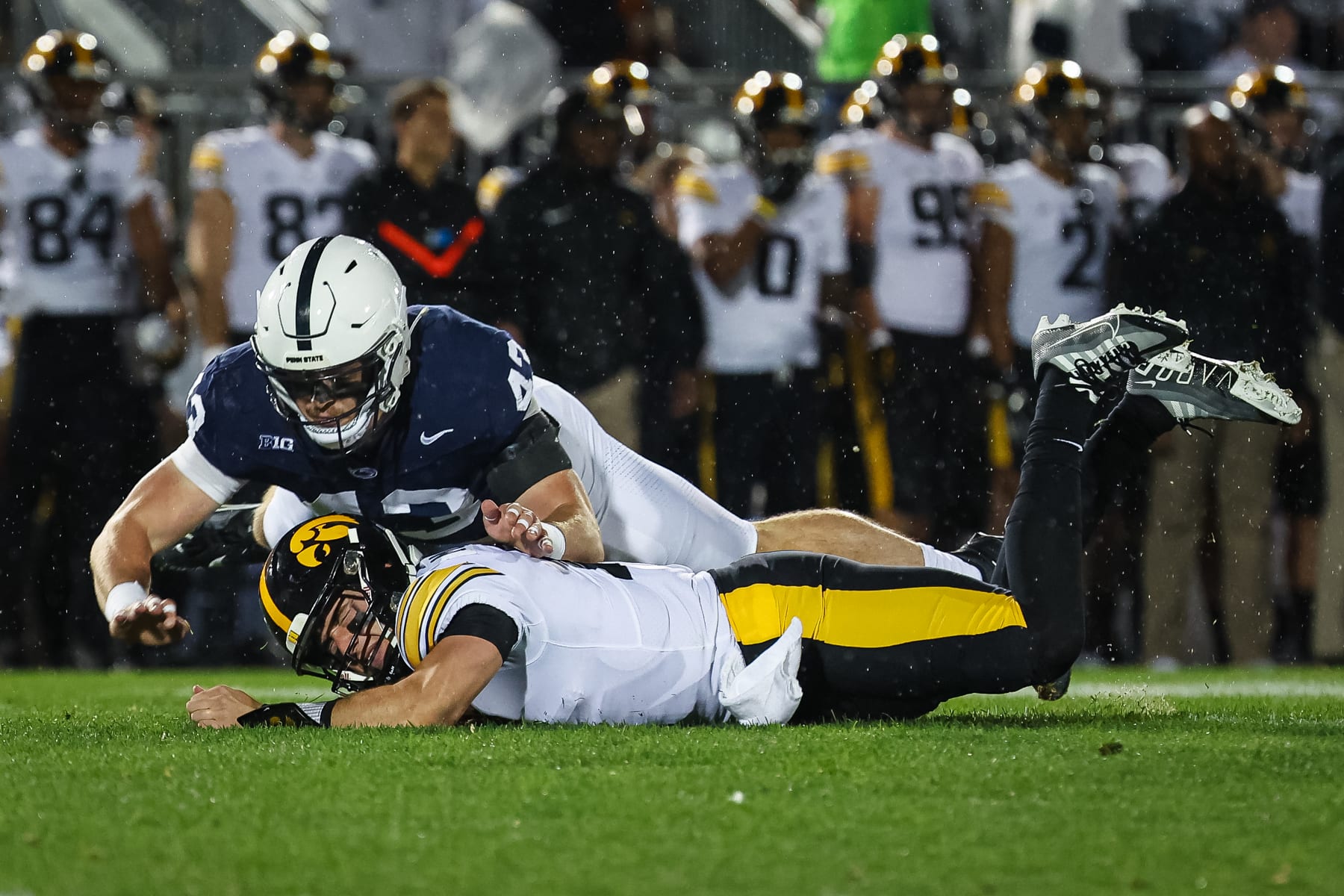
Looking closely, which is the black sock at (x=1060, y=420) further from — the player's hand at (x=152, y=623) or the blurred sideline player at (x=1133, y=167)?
the blurred sideline player at (x=1133, y=167)

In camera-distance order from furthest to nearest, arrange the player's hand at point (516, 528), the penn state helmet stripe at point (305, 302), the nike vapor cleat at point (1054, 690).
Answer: the nike vapor cleat at point (1054, 690)
the penn state helmet stripe at point (305, 302)
the player's hand at point (516, 528)

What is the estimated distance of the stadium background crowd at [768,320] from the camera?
740cm

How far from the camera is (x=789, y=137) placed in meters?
7.82

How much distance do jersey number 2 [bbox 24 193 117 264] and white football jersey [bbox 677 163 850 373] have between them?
7.59ft

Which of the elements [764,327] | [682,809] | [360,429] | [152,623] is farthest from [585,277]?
[682,809]

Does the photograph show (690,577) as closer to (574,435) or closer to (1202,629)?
(574,435)

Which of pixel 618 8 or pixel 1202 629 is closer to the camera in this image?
pixel 1202 629

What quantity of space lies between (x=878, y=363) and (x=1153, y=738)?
3.64m

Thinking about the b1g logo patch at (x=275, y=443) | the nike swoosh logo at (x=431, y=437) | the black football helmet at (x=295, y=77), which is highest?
the black football helmet at (x=295, y=77)

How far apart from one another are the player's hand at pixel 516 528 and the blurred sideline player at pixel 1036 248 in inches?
149

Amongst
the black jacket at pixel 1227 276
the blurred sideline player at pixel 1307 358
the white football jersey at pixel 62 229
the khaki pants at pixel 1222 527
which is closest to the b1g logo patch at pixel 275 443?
the white football jersey at pixel 62 229

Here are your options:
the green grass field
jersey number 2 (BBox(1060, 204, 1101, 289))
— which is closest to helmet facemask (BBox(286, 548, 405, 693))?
the green grass field

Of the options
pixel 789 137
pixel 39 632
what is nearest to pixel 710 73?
pixel 789 137

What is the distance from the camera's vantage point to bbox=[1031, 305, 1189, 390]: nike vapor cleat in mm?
4949
